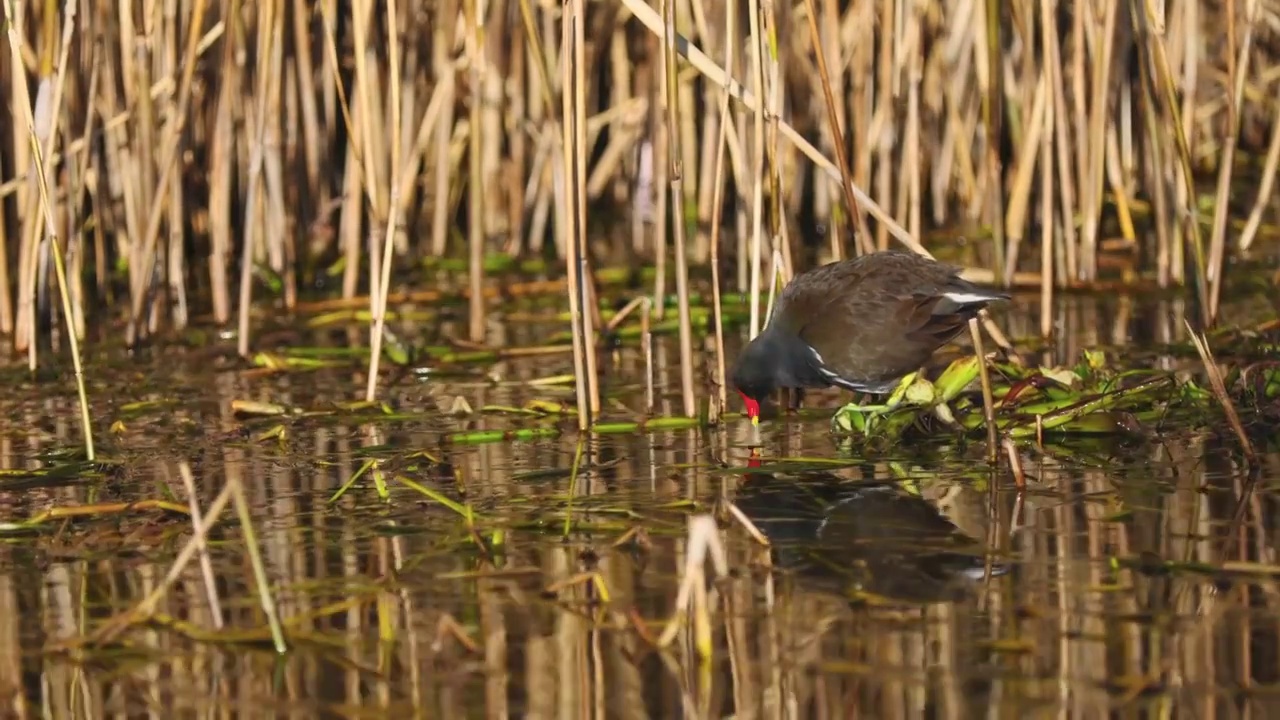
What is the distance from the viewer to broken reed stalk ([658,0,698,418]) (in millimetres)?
5402

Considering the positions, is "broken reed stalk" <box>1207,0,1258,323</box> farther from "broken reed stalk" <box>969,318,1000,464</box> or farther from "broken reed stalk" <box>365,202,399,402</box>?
"broken reed stalk" <box>365,202,399,402</box>

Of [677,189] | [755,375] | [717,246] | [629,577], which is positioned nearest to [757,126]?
[677,189]

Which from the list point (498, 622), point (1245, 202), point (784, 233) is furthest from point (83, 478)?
point (1245, 202)

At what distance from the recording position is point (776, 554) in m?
4.35

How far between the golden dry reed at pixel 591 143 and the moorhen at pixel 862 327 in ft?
0.64

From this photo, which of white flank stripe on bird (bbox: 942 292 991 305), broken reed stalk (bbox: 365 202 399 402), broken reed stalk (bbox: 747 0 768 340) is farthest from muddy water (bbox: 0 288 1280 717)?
broken reed stalk (bbox: 747 0 768 340)

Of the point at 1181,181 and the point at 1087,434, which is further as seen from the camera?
the point at 1181,181

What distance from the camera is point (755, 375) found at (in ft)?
18.8

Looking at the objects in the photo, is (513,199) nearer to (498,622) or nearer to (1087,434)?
(1087,434)

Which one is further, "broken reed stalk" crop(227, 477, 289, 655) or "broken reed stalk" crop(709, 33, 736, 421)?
"broken reed stalk" crop(709, 33, 736, 421)

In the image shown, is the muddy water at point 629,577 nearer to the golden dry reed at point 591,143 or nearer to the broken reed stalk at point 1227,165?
the golden dry reed at point 591,143

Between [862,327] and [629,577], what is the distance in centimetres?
175

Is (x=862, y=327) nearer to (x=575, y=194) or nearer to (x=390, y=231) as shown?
(x=575, y=194)

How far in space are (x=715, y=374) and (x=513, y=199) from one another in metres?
3.60
